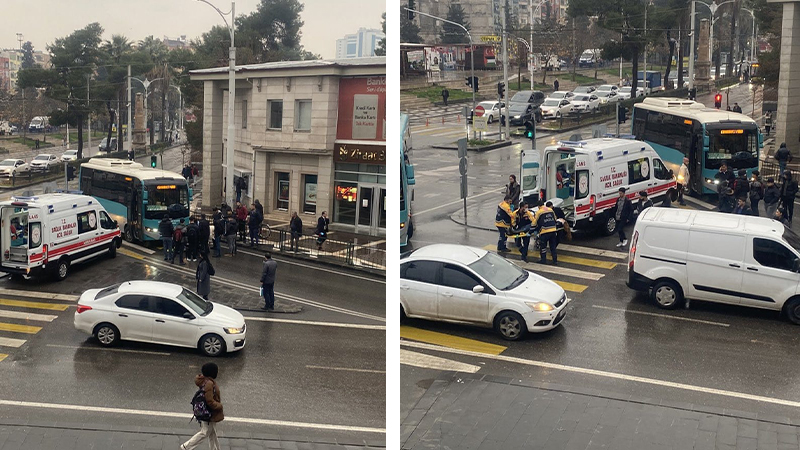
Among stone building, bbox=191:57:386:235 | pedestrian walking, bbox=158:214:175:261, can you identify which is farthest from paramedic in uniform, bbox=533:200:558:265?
pedestrian walking, bbox=158:214:175:261

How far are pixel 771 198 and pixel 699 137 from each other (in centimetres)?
130

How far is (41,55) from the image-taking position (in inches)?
439

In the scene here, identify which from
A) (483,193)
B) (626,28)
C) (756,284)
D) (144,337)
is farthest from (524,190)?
(144,337)

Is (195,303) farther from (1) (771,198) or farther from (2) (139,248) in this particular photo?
(1) (771,198)

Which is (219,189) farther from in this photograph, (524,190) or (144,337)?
→ (524,190)

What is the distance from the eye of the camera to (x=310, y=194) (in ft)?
34.2

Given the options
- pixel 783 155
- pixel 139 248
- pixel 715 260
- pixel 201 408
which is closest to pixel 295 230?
pixel 139 248

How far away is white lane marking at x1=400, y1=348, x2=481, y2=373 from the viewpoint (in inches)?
356

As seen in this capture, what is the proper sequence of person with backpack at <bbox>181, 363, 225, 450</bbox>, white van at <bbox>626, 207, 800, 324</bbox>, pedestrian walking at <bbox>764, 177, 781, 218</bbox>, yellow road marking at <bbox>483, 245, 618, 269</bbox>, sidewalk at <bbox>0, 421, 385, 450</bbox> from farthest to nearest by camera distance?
yellow road marking at <bbox>483, 245, 618, 269</bbox>
pedestrian walking at <bbox>764, 177, 781, 218</bbox>
white van at <bbox>626, 207, 800, 324</bbox>
sidewalk at <bbox>0, 421, 385, 450</bbox>
person with backpack at <bbox>181, 363, 225, 450</bbox>

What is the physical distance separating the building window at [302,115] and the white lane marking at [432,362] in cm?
325

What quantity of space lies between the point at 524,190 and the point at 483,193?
74 cm

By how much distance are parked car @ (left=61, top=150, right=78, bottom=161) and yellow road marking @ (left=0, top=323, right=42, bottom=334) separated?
8.12ft

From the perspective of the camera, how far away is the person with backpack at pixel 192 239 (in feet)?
34.9

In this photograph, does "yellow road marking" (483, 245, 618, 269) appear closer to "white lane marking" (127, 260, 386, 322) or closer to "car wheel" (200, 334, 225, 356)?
"white lane marking" (127, 260, 386, 322)
